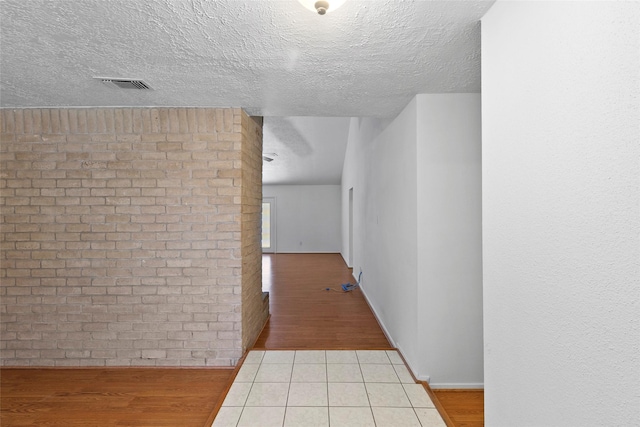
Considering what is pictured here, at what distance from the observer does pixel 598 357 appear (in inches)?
32.4

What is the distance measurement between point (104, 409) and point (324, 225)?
26.6 feet

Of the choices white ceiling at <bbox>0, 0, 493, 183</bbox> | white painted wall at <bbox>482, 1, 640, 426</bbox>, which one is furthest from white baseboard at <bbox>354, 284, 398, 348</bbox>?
white ceiling at <bbox>0, 0, 493, 183</bbox>

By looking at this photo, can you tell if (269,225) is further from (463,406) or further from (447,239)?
(463,406)

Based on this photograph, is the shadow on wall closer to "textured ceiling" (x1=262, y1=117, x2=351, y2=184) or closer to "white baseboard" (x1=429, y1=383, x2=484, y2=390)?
"textured ceiling" (x1=262, y1=117, x2=351, y2=184)

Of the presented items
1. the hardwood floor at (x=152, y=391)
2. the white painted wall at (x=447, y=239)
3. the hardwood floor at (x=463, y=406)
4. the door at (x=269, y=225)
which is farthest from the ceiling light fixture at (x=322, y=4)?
the door at (x=269, y=225)

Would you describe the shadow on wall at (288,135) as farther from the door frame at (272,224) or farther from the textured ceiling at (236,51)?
the textured ceiling at (236,51)

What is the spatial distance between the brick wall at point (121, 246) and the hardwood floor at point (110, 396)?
0.12 metres

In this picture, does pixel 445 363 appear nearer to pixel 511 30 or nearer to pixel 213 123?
pixel 511 30

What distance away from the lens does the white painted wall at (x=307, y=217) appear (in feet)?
32.9

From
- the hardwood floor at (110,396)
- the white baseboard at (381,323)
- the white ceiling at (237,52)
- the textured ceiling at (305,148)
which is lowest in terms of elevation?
the hardwood floor at (110,396)

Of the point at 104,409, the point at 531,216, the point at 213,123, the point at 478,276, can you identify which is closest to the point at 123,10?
the point at 213,123

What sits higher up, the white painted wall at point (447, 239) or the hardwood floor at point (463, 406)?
the white painted wall at point (447, 239)

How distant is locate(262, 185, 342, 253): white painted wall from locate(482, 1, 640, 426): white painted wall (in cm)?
864

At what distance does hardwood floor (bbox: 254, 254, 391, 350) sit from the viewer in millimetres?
3217
